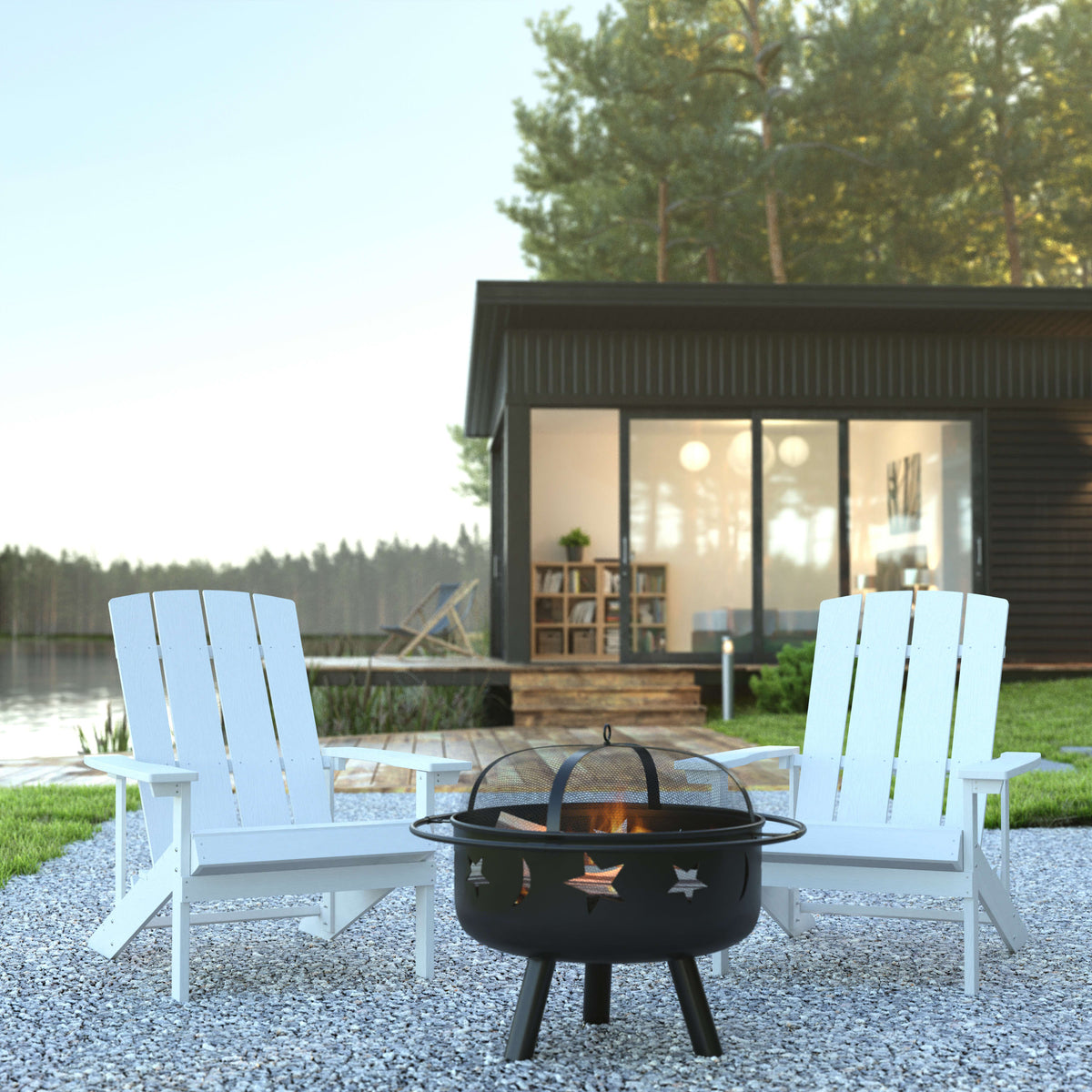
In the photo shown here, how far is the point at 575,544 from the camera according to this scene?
1073cm

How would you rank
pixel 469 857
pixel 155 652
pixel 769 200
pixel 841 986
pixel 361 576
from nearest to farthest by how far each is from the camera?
pixel 469 857, pixel 841 986, pixel 155 652, pixel 769 200, pixel 361 576

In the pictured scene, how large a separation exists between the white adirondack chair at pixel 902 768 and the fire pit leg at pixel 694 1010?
548 millimetres

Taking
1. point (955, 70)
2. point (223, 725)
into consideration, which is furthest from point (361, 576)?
point (223, 725)

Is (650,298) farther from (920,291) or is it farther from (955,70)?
(955,70)

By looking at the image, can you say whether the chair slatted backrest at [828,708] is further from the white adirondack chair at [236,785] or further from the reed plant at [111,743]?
the reed plant at [111,743]

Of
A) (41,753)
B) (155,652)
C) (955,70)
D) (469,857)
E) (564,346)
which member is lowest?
(41,753)

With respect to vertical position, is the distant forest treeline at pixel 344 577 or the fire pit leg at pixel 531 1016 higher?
the distant forest treeline at pixel 344 577

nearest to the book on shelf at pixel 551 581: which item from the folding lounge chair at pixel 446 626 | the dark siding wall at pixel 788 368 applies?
the folding lounge chair at pixel 446 626

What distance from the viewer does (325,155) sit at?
16922mm

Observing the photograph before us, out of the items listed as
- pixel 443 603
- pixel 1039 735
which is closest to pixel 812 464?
pixel 1039 735

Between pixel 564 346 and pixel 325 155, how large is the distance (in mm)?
10076

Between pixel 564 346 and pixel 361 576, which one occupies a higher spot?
pixel 564 346

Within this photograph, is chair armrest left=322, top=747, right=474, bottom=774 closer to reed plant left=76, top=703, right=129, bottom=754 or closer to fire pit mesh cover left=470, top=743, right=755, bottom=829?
fire pit mesh cover left=470, top=743, right=755, bottom=829

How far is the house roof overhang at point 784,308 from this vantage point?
8078mm
